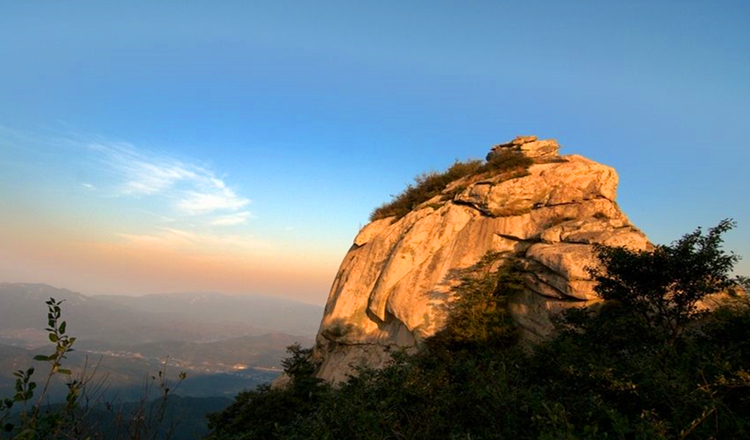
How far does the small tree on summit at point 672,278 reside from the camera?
13570 millimetres

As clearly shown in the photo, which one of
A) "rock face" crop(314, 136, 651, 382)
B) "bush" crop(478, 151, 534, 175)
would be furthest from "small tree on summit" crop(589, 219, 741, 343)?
"bush" crop(478, 151, 534, 175)

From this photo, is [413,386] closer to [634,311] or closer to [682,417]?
[682,417]

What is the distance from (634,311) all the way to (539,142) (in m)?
21.0

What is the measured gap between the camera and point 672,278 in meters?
14.1

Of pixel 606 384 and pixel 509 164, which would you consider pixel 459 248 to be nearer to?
pixel 509 164

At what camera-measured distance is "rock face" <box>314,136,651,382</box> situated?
73.4 ft

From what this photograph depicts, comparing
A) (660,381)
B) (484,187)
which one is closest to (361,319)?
(484,187)

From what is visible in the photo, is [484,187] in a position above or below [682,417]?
above

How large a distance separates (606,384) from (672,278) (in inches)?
326

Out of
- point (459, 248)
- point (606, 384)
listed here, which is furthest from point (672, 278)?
point (459, 248)

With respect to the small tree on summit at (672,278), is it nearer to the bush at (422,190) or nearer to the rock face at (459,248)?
the rock face at (459,248)

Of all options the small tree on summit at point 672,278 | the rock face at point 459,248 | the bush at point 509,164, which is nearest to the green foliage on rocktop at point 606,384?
the small tree on summit at point 672,278

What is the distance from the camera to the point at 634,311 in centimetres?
1469

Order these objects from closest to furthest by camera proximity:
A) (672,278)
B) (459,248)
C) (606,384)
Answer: (606,384)
(672,278)
(459,248)
